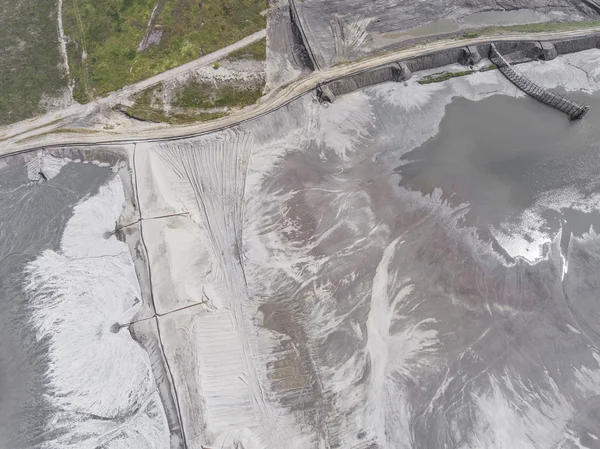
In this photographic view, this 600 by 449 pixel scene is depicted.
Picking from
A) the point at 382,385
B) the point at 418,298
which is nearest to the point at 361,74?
the point at 418,298

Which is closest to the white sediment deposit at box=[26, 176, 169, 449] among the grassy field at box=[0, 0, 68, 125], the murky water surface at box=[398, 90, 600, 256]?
the grassy field at box=[0, 0, 68, 125]

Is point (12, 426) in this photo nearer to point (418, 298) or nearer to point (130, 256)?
point (130, 256)

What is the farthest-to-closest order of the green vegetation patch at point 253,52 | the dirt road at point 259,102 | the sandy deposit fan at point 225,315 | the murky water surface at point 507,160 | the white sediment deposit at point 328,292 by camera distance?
the green vegetation patch at point 253,52
the dirt road at point 259,102
the murky water surface at point 507,160
the white sediment deposit at point 328,292
the sandy deposit fan at point 225,315

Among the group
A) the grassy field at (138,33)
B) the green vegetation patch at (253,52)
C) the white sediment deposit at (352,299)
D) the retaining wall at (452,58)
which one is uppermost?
the grassy field at (138,33)

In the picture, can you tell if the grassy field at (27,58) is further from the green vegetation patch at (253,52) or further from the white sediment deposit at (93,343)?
the green vegetation patch at (253,52)

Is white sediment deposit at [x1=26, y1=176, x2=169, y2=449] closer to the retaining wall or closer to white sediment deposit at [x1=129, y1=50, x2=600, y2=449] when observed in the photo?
white sediment deposit at [x1=129, y1=50, x2=600, y2=449]

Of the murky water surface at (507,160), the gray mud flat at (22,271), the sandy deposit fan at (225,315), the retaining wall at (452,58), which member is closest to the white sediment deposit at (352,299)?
the sandy deposit fan at (225,315)
